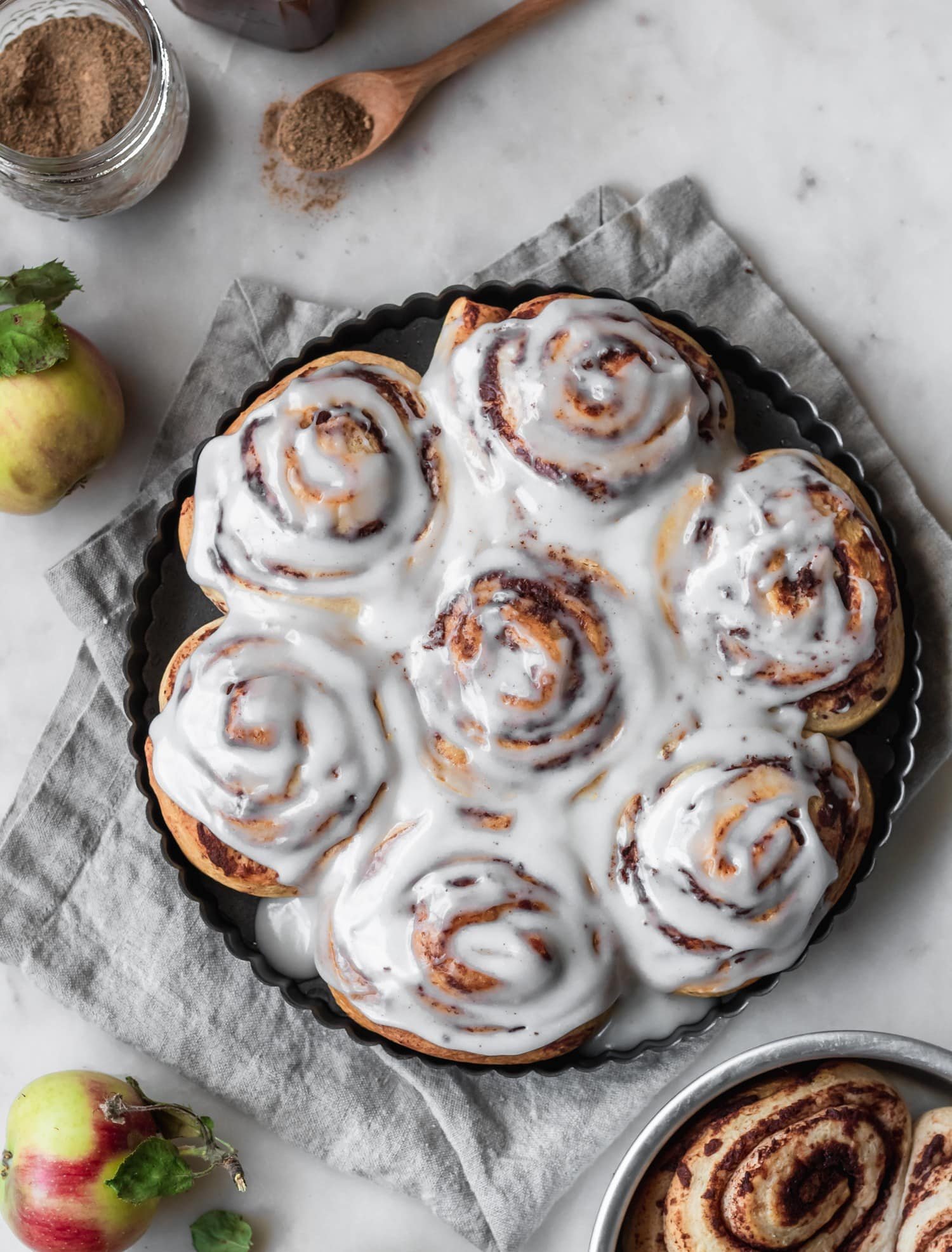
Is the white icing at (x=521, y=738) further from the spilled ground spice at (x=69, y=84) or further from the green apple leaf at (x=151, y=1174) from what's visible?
the spilled ground spice at (x=69, y=84)

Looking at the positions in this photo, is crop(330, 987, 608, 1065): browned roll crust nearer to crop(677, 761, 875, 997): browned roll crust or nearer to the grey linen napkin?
crop(677, 761, 875, 997): browned roll crust

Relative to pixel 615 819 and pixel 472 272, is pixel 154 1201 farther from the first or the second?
pixel 472 272

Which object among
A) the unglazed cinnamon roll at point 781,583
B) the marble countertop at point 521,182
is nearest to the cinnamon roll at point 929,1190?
the unglazed cinnamon roll at point 781,583

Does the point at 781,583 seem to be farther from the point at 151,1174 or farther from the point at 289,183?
the point at 151,1174

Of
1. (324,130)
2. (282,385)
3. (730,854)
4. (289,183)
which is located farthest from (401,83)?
(730,854)

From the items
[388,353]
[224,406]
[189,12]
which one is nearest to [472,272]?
[388,353]

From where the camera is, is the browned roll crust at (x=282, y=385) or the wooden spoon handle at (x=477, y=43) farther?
the wooden spoon handle at (x=477, y=43)
